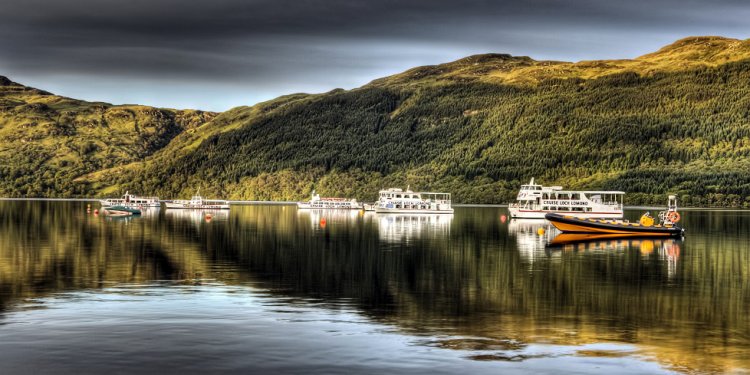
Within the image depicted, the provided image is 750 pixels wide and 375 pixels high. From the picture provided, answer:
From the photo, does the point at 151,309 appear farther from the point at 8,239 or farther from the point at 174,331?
the point at 8,239

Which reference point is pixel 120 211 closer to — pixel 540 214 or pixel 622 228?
pixel 540 214

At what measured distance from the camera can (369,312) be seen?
124 ft

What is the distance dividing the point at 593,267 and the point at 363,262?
17300 millimetres

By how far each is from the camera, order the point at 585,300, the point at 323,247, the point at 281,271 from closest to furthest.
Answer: the point at 585,300
the point at 281,271
the point at 323,247

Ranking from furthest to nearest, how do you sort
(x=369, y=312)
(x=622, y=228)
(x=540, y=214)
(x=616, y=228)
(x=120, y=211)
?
(x=540, y=214), (x=120, y=211), (x=616, y=228), (x=622, y=228), (x=369, y=312)

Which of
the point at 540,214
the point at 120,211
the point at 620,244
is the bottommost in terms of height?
the point at 620,244

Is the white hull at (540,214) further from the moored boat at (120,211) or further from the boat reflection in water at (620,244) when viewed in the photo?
the moored boat at (120,211)

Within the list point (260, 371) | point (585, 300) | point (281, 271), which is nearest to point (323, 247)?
point (281, 271)

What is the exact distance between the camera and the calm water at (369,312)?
27578 millimetres

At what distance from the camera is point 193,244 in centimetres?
8462

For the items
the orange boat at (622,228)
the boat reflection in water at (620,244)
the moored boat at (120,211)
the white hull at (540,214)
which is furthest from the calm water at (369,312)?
the white hull at (540,214)

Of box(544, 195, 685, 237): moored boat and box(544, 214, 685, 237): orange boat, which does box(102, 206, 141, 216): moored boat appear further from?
box(544, 214, 685, 237): orange boat

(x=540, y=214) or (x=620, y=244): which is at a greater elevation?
(x=540, y=214)

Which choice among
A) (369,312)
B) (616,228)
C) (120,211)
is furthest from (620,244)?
(120,211)
